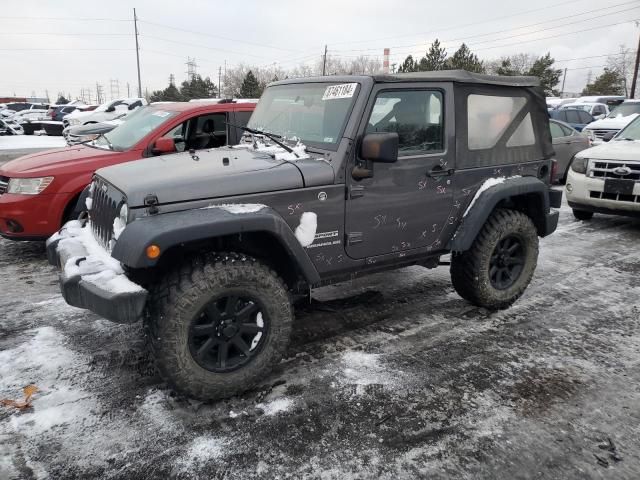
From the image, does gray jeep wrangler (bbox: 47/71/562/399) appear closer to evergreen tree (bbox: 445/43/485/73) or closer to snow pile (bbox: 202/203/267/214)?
snow pile (bbox: 202/203/267/214)

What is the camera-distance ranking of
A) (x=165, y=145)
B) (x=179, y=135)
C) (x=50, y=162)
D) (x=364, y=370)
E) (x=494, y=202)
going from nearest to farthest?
(x=364, y=370), (x=494, y=202), (x=165, y=145), (x=50, y=162), (x=179, y=135)

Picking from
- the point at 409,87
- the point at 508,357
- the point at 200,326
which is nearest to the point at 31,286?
the point at 200,326

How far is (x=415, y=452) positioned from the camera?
8.23ft

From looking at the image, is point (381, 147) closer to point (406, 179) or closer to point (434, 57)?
point (406, 179)

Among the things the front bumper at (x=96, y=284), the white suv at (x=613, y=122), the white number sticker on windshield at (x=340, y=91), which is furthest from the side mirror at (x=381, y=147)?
the white suv at (x=613, y=122)

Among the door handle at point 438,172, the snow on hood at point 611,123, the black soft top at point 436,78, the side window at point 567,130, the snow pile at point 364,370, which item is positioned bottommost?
the snow pile at point 364,370

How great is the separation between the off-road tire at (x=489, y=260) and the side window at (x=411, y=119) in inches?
35.7

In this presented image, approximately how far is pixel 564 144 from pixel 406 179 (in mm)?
8008

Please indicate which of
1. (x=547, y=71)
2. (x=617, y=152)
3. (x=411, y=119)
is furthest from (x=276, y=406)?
(x=547, y=71)

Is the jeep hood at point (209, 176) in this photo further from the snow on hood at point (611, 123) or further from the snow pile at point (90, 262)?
the snow on hood at point (611, 123)

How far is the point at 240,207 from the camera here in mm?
2830

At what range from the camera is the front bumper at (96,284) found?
2525 mm

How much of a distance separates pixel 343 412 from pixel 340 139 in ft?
5.68

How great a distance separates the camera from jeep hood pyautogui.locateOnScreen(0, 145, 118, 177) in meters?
5.27
